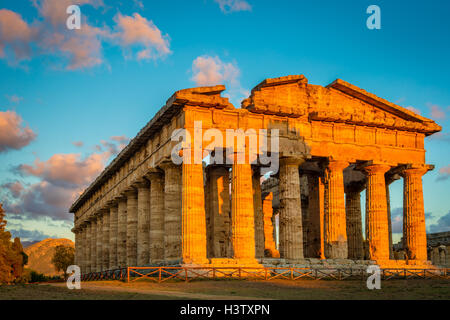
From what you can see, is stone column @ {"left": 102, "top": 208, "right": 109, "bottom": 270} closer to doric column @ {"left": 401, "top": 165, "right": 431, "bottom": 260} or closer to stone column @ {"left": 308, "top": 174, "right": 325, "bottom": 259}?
stone column @ {"left": 308, "top": 174, "right": 325, "bottom": 259}

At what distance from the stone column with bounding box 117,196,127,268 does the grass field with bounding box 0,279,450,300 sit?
1903 cm

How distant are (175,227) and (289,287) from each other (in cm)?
1092

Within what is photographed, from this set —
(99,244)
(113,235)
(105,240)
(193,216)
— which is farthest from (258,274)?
(99,244)

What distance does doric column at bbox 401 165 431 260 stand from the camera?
37188 mm

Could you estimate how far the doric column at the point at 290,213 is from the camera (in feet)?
110

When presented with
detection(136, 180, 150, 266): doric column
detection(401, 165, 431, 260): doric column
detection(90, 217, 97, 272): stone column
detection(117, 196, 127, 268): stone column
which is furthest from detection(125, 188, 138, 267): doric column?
detection(401, 165, 431, 260): doric column

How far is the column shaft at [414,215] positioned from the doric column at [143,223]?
18437 mm

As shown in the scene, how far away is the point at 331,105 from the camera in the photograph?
36.5 metres

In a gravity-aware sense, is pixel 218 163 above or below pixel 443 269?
above

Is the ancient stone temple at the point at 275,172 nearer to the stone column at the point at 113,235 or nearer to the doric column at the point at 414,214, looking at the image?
the doric column at the point at 414,214

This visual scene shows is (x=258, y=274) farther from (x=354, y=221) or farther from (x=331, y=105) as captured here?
(x=354, y=221)
